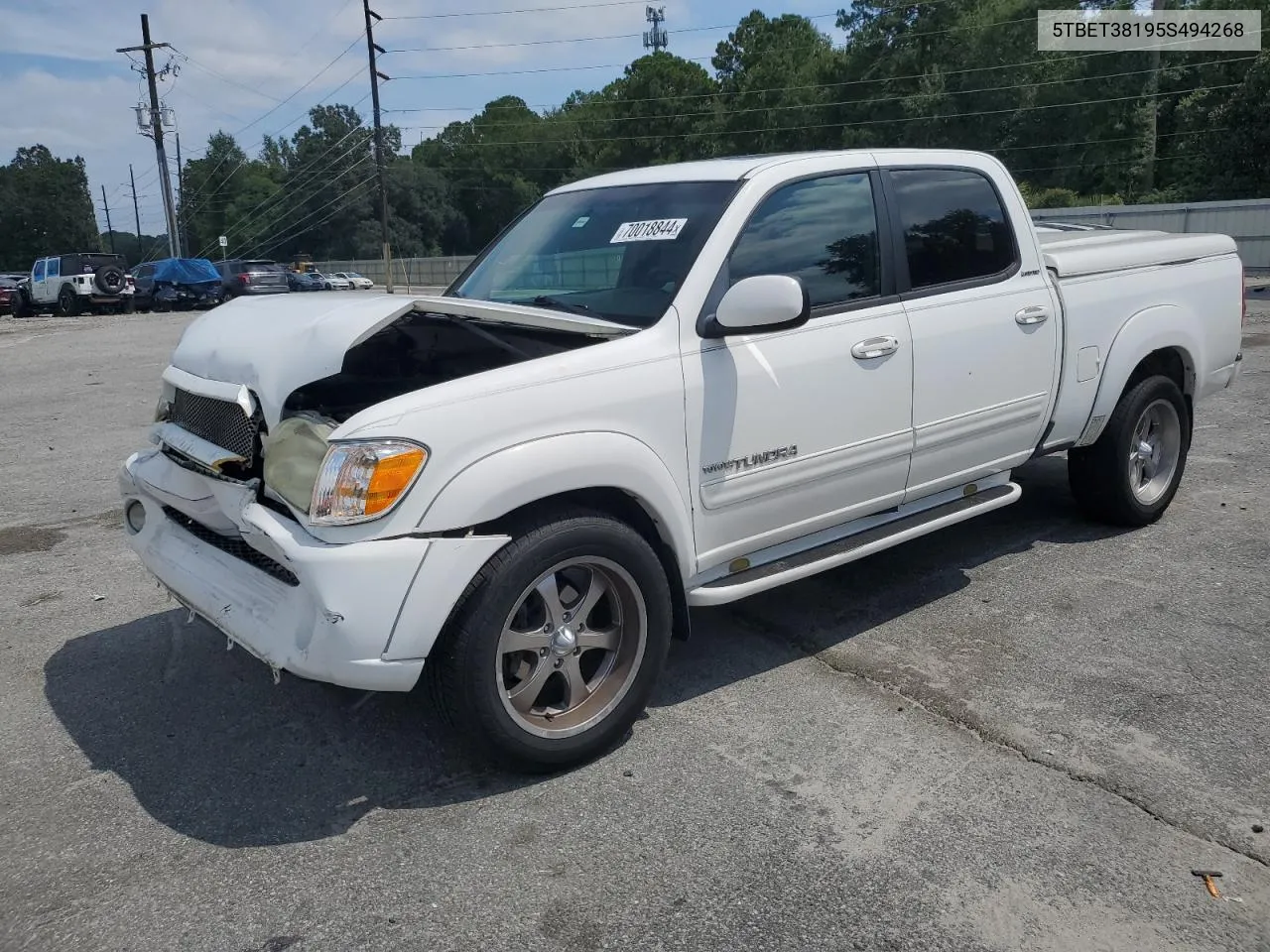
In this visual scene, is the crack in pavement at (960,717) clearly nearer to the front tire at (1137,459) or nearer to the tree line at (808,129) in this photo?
the front tire at (1137,459)

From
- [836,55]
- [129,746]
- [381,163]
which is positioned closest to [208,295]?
[381,163]

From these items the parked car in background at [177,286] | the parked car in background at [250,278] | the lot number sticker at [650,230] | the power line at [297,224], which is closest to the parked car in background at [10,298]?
the parked car in background at [177,286]

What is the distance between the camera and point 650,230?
4074mm

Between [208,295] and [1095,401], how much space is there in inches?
1238

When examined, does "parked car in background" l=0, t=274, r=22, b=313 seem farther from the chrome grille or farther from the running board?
the running board

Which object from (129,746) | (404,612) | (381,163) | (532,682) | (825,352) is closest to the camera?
(404,612)

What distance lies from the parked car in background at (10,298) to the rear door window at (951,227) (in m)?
33.2

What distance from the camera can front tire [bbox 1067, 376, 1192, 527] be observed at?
17.9 feet

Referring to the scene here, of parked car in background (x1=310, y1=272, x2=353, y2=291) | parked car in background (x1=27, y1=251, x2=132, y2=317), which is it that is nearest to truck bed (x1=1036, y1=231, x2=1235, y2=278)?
parked car in background (x1=27, y1=251, x2=132, y2=317)

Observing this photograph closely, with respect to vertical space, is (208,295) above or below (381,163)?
below

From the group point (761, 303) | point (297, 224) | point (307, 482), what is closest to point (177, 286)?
point (307, 482)

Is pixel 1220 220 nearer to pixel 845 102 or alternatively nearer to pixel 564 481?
pixel 564 481

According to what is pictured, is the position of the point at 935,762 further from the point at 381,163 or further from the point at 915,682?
the point at 381,163

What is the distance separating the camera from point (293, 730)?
371 centimetres
